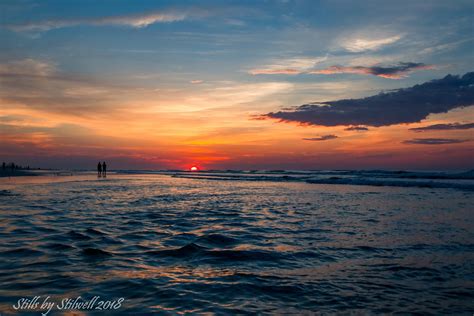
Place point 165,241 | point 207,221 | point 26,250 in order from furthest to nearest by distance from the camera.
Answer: point 207,221 < point 165,241 < point 26,250

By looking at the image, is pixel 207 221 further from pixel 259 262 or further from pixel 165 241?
pixel 259 262

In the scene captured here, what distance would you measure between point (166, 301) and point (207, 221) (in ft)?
25.0

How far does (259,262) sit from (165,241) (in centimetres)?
325

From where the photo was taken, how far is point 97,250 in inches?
321

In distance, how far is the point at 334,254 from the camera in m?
8.20

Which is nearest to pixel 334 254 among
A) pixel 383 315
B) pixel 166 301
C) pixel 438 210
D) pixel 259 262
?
pixel 259 262

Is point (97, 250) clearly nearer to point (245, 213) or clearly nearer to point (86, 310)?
point (86, 310)

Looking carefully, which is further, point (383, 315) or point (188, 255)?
point (188, 255)

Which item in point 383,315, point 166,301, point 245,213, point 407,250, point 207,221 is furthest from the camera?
point 245,213

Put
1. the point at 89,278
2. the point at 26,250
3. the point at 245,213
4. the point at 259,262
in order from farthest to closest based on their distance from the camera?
the point at 245,213 → the point at 26,250 → the point at 259,262 → the point at 89,278

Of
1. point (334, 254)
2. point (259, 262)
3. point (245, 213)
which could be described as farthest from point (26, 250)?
point (245, 213)

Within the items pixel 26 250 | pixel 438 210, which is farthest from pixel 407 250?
A: pixel 26 250

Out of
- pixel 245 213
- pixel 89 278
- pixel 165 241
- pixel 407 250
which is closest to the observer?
pixel 89 278

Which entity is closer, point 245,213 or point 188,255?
point 188,255
